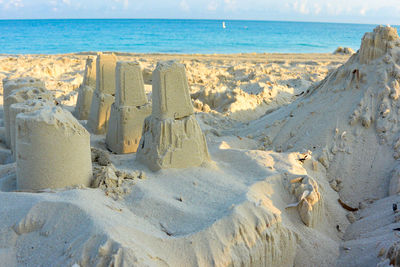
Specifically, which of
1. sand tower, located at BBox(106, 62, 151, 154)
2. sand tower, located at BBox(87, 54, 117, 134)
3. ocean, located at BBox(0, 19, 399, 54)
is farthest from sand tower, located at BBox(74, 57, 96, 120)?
ocean, located at BBox(0, 19, 399, 54)

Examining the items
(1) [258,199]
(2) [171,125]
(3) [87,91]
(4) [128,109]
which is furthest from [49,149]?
(3) [87,91]

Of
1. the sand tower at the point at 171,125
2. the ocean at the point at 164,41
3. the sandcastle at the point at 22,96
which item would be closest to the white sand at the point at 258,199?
the sand tower at the point at 171,125

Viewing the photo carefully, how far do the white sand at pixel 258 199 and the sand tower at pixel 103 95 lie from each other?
252 millimetres

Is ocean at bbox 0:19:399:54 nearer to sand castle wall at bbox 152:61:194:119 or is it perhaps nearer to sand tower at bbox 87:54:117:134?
sand tower at bbox 87:54:117:134

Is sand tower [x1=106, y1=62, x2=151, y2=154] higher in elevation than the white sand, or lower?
higher

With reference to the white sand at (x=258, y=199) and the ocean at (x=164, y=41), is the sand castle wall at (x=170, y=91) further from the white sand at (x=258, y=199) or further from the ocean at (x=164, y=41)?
the ocean at (x=164, y=41)

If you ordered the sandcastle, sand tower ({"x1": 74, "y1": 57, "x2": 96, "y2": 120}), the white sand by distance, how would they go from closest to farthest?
the white sand → the sandcastle → sand tower ({"x1": 74, "y1": 57, "x2": 96, "y2": 120})

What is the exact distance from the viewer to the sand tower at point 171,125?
3.37m

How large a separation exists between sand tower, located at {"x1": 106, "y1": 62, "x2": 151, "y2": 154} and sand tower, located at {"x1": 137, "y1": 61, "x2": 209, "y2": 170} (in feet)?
2.07

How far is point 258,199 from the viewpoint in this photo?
9.66 feet

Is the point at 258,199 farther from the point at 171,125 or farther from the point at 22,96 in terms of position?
the point at 22,96

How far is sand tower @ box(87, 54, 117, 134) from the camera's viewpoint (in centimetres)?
472

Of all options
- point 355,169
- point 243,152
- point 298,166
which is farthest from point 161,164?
point 355,169

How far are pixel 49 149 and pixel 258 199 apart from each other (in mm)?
1653
